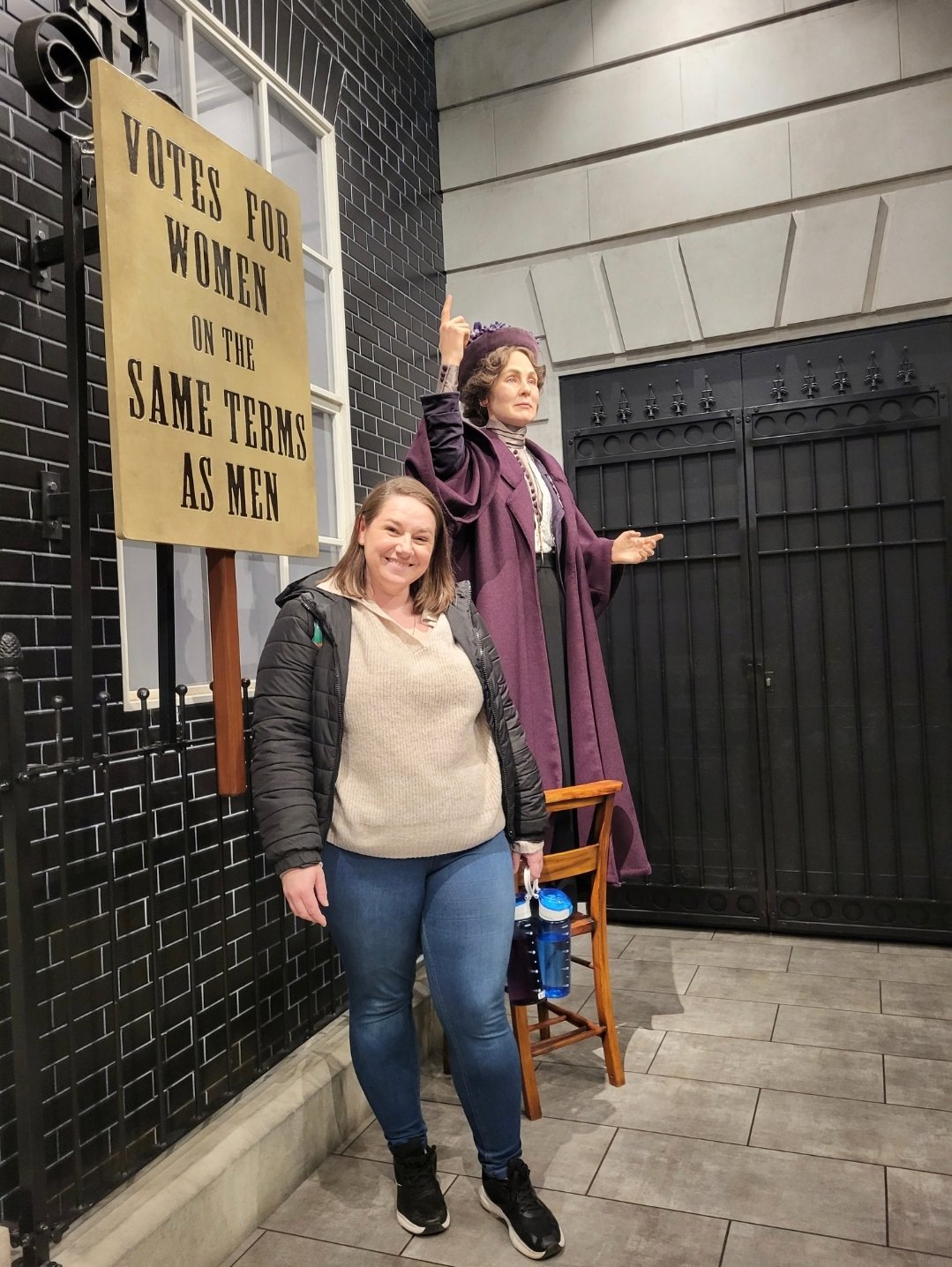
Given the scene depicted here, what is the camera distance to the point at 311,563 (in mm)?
3176

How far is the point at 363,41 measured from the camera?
351 cm

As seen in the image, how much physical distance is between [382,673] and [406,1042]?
0.74m

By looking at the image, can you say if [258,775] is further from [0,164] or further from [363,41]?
[363,41]

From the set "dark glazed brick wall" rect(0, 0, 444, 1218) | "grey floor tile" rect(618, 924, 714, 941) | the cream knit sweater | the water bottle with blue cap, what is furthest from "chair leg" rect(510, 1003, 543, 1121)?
"grey floor tile" rect(618, 924, 714, 941)

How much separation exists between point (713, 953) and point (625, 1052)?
0.91m

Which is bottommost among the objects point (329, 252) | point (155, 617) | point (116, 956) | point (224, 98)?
point (116, 956)

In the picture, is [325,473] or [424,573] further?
[325,473]

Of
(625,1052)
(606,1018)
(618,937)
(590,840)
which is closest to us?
(606,1018)

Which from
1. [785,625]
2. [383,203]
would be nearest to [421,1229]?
[785,625]

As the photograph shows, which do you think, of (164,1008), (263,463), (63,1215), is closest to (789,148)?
(263,463)

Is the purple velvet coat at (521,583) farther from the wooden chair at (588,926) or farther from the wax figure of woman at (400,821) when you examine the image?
the wax figure of woman at (400,821)

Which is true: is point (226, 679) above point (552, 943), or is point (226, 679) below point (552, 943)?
above

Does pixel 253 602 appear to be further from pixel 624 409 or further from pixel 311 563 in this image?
pixel 624 409

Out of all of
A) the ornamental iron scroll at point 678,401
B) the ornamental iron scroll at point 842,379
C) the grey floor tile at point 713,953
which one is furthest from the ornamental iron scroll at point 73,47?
the grey floor tile at point 713,953
